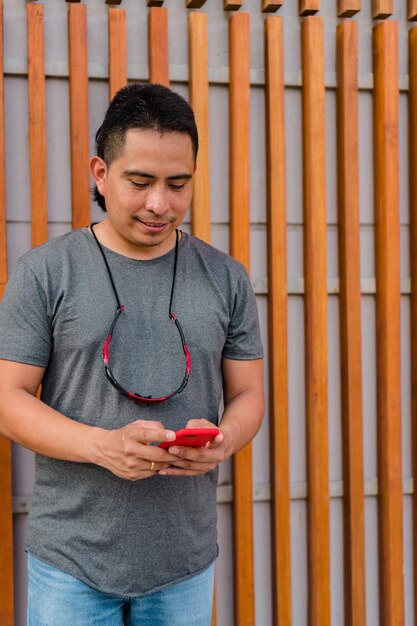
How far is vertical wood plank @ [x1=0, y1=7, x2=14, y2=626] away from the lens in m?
2.32

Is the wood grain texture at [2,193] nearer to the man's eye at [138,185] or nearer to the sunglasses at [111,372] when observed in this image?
the sunglasses at [111,372]

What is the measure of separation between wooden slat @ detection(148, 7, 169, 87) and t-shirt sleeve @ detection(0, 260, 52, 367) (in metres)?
1.07

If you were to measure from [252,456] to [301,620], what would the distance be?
0.62m

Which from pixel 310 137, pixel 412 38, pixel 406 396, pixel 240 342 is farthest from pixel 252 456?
pixel 412 38

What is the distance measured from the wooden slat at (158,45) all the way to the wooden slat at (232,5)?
214 millimetres

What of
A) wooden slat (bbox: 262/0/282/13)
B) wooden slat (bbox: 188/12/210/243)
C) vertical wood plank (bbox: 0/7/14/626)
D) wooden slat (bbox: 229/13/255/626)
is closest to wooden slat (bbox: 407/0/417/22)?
wooden slat (bbox: 262/0/282/13)

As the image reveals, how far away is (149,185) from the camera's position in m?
1.62

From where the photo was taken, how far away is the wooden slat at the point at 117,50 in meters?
2.39

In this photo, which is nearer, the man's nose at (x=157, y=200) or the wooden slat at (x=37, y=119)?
the man's nose at (x=157, y=200)

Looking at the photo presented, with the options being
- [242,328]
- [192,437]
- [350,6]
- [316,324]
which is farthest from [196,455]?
[350,6]

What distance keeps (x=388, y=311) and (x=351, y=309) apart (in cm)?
14

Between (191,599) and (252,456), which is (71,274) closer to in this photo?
(191,599)

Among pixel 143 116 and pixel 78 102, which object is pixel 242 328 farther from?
pixel 78 102

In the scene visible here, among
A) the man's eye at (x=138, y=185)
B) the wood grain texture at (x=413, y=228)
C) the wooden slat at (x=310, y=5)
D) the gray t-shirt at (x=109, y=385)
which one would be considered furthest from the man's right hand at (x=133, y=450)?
the wooden slat at (x=310, y=5)
